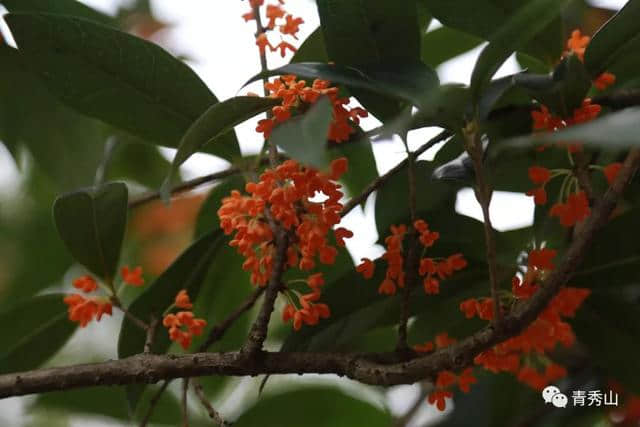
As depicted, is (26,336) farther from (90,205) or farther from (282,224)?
(282,224)

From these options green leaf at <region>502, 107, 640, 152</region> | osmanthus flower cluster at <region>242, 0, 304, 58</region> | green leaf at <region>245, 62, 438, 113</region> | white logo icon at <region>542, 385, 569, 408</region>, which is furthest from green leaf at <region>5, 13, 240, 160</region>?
white logo icon at <region>542, 385, 569, 408</region>

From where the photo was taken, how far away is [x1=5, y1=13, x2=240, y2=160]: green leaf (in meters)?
0.98

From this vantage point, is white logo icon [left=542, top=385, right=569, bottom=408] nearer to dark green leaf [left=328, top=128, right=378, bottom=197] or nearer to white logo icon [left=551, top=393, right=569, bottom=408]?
white logo icon [left=551, top=393, right=569, bottom=408]

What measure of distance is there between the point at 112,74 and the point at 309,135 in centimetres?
40

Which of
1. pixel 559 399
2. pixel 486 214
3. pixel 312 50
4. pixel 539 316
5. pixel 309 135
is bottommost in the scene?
pixel 559 399

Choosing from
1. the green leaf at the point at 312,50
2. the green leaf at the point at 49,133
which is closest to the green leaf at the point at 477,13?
the green leaf at the point at 312,50

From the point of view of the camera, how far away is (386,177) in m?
1.03

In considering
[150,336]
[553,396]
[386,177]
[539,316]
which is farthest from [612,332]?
[150,336]

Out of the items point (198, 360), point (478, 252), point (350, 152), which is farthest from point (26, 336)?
point (478, 252)

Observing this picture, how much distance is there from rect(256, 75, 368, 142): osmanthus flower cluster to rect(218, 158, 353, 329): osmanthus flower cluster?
0.12 feet

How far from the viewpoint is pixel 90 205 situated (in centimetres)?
101

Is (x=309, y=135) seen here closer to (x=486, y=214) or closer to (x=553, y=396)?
(x=486, y=214)

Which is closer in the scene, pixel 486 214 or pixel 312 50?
pixel 486 214

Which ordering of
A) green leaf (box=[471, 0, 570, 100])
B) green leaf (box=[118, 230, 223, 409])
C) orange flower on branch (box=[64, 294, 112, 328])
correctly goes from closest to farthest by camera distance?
green leaf (box=[471, 0, 570, 100]) < orange flower on branch (box=[64, 294, 112, 328]) < green leaf (box=[118, 230, 223, 409])
